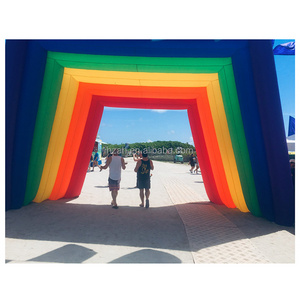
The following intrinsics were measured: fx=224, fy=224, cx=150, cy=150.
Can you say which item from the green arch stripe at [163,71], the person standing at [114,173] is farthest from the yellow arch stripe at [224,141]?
the person standing at [114,173]

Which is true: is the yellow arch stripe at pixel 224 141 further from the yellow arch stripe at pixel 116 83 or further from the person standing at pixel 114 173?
the person standing at pixel 114 173

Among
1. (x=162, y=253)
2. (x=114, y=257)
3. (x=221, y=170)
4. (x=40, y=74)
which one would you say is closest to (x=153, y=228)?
(x=162, y=253)

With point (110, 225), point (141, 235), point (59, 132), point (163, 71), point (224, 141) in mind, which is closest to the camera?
point (141, 235)

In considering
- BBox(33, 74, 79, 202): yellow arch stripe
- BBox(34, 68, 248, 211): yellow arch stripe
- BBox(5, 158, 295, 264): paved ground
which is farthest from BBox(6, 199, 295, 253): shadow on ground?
BBox(34, 68, 248, 211): yellow arch stripe

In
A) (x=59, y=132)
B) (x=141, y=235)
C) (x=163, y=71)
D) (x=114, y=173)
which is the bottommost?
(x=141, y=235)

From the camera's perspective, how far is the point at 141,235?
169 inches

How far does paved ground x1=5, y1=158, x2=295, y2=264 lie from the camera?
3418 mm

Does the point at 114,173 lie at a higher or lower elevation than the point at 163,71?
lower

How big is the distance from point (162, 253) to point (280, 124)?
3.62m

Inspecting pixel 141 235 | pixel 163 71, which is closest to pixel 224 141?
pixel 163 71

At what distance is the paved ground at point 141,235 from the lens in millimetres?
3418

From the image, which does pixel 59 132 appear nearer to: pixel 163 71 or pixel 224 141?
pixel 163 71

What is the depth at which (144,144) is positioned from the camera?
301 ft

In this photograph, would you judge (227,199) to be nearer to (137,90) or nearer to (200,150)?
(200,150)
